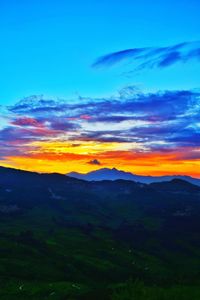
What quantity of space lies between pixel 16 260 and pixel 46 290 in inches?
1908

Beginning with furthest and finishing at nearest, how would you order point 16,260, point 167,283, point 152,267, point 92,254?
1. point 92,254
2. point 152,267
3. point 16,260
4. point 167,283

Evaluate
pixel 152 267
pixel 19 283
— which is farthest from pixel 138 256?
pixel 19 283

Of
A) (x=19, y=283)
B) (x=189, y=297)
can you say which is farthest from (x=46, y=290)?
(x=189, y=297)

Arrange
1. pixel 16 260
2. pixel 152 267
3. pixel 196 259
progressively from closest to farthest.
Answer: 1. pixel 16 260
2. pixel 152 267
3. pixel 196 259

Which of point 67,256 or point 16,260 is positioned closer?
point 16,260

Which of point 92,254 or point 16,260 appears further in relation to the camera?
point 92,254

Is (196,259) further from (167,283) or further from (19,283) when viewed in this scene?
(19,283)

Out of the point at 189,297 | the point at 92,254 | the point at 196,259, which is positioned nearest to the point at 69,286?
the point at 189,297

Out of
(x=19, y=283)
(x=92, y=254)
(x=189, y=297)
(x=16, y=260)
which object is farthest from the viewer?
(x=92, y=254)

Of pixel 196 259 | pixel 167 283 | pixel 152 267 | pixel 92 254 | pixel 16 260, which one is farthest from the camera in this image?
pixel 196 259

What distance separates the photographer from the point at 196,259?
19712cm

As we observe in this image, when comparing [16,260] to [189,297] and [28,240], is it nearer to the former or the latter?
[28,240]

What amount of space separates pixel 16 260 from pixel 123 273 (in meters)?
39.9

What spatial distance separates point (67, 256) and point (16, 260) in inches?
1053
